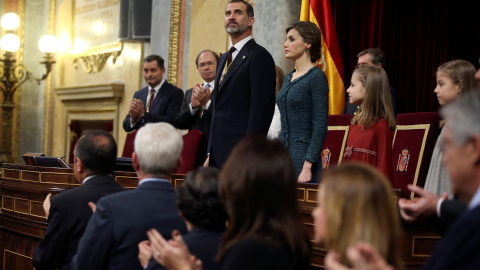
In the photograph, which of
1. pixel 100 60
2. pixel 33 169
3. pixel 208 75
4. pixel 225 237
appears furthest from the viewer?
pixel 100 60

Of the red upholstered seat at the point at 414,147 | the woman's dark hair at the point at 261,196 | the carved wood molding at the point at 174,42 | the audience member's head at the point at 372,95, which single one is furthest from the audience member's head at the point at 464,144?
the carved wood molding at the point at 174,42

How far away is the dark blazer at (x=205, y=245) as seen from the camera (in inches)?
83.4

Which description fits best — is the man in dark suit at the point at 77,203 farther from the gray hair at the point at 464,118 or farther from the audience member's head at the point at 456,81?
the audience member's head at the point at 456,81

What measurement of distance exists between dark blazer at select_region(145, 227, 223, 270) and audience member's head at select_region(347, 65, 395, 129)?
74.6 inches

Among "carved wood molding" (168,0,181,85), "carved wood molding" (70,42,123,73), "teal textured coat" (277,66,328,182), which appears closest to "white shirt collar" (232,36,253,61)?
"teal textured coat" (277,66,328,182)

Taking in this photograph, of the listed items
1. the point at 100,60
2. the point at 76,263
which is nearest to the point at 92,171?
the point at 76,263

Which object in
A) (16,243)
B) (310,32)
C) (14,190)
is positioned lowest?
(16,243)

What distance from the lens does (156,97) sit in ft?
19.5

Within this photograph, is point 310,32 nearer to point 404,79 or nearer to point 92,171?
point 92,171

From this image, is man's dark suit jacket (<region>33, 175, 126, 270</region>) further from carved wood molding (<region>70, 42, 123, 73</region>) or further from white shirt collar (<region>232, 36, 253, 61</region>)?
carved wood molding (<region>70, 42, 123, 73</region>)

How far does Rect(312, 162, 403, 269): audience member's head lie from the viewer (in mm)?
1629

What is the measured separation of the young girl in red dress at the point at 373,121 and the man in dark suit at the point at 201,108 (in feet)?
3.44

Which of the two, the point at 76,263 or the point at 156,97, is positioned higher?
the point at 156,97

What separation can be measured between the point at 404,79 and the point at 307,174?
2.72 m
